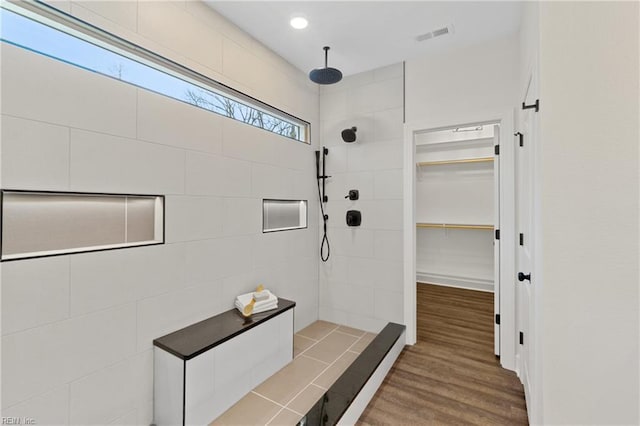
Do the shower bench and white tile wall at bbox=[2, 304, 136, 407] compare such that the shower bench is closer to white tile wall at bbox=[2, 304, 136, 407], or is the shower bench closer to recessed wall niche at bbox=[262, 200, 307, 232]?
white tile wall at bbox=[2, 304, 136, 407]

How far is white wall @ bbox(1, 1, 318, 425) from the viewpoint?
4.25 feet

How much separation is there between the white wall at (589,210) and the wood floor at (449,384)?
2.36ft

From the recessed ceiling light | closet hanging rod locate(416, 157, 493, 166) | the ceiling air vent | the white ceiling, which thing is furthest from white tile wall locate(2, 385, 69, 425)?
closet hanging rod locate(416, 157, 493, 166)

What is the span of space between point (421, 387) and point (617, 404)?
1.19m

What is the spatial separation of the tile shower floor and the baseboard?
92.7 inches

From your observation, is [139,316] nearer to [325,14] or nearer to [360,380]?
[360,380]

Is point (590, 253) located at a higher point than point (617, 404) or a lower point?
higher

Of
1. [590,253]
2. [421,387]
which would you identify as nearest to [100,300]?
[421,387]

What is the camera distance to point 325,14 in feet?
7.23

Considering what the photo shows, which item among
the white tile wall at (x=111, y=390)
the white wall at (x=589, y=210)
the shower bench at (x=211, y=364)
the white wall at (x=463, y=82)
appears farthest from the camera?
the white wall at (x=463, y=82)

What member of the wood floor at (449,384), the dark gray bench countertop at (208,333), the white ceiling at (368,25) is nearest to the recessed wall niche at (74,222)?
the dark gray bench countertop at (208,333)

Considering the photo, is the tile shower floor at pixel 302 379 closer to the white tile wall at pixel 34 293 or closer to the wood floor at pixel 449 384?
the wood floor at pixel 449 384

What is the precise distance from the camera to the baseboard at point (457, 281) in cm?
448

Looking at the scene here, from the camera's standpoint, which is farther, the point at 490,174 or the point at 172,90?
the point at 490,174
